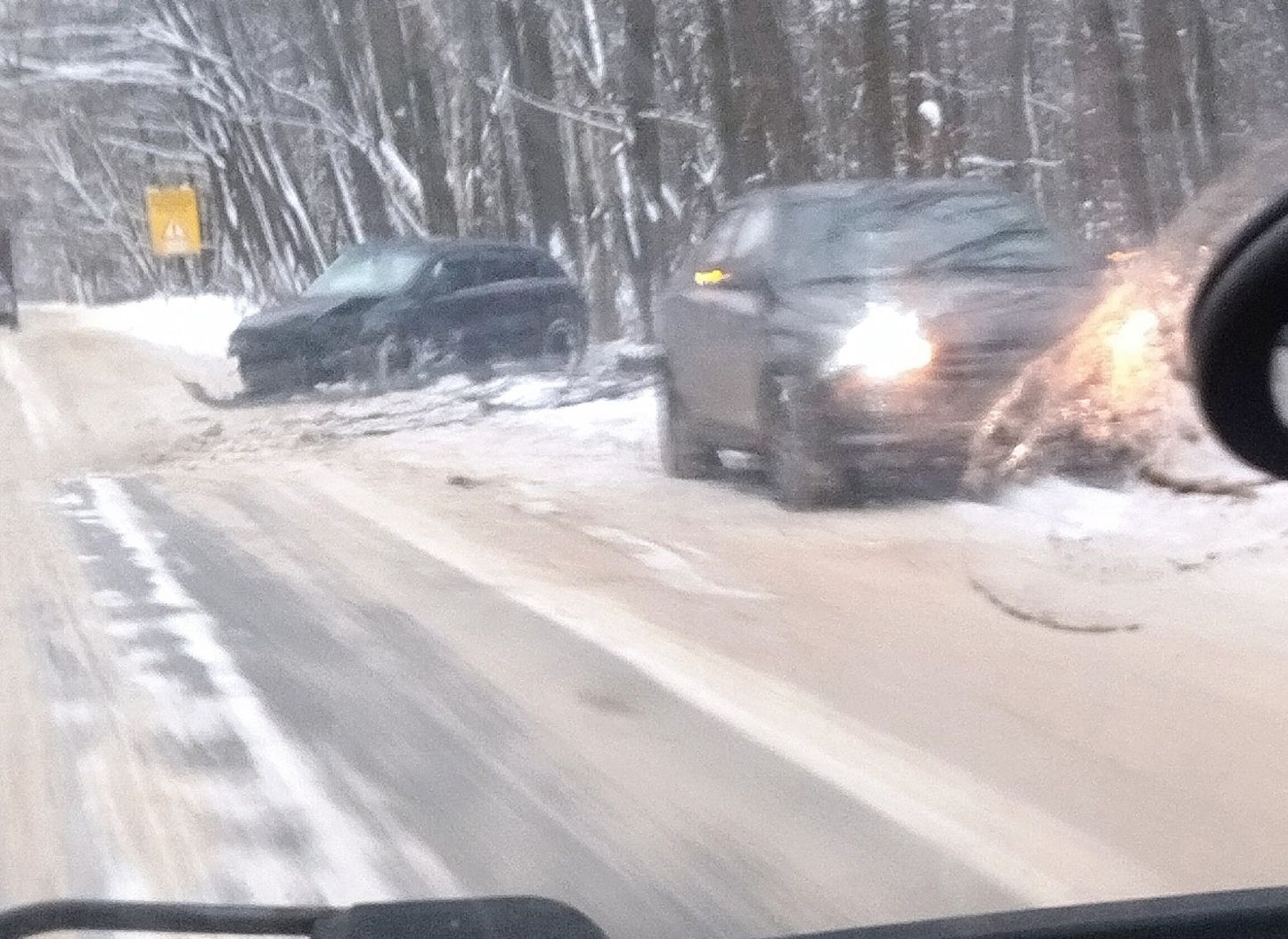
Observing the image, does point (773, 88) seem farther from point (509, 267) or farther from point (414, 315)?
point (414, 315)

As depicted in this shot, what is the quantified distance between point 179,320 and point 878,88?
255cm

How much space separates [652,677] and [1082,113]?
357 centimetres

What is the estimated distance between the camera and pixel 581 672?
5.03 metres

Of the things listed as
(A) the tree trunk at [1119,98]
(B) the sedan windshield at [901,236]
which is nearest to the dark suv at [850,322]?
(B) the sedan windshield at [901,236]

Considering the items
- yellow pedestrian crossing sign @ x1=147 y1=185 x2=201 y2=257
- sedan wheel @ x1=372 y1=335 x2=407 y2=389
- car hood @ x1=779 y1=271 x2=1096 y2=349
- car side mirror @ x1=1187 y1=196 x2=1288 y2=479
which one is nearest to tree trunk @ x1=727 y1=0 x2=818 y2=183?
car hood @ x1=779 y1=271 x2=1096 y2=349

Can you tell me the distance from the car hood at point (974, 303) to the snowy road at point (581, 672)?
597mm

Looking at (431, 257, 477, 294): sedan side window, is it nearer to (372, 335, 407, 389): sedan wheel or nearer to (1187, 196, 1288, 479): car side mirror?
(372, 335, 407, 389): sedan wheel

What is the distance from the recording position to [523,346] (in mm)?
6449

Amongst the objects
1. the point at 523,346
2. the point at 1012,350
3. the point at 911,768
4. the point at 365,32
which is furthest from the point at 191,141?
the point at 911,768

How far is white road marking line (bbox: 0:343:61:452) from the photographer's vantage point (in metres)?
5.90

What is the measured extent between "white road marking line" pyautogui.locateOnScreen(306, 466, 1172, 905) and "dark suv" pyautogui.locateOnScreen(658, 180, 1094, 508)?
937 millimetres

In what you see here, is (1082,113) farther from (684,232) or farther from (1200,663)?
(1200,663)

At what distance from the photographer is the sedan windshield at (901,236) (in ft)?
19.5

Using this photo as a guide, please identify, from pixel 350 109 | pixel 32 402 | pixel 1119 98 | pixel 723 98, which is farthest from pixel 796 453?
pixel 32 402
